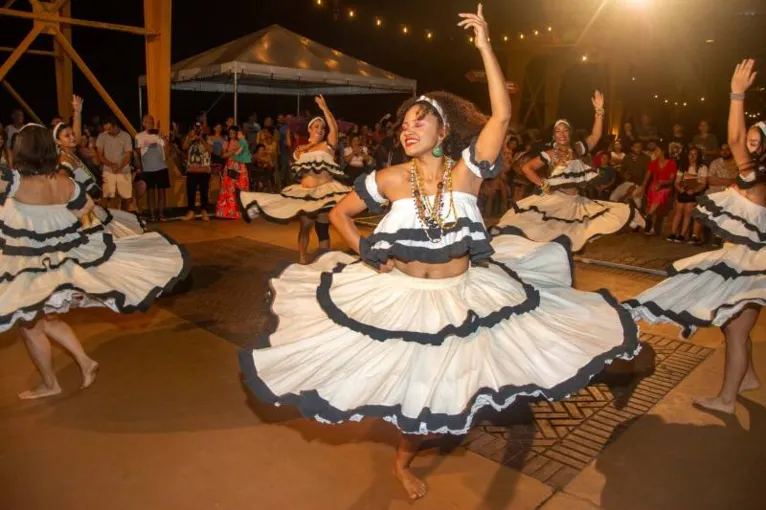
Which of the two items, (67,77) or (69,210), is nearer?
(69,210)

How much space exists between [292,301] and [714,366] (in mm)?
3906

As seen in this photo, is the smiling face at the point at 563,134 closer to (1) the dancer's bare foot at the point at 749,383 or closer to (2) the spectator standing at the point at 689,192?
(1) the dancer's bare foot at the point at 749,383

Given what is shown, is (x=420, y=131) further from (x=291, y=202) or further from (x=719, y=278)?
(x=291, y=202)

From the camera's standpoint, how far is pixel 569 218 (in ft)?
24.7

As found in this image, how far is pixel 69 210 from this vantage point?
4906 mm

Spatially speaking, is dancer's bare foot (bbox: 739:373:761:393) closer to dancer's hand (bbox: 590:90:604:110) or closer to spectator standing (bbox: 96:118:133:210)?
dancer's hand (bbox: 590:90:604:110)

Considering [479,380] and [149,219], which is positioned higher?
[479,380]

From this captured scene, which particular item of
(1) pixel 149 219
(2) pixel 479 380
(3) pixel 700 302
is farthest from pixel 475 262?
(1) pixel 149 219

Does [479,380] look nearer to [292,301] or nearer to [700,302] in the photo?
[292,301]

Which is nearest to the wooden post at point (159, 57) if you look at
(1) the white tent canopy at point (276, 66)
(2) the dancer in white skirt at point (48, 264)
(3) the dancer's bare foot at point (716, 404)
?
(1) the white tent canopy at point (276, 66)

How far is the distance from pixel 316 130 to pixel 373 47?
17969mm

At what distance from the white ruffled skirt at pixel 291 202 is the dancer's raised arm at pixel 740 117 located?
4881mm

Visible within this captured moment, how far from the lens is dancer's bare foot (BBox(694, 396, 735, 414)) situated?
449cm

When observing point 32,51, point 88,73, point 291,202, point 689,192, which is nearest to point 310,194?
point 291,202
